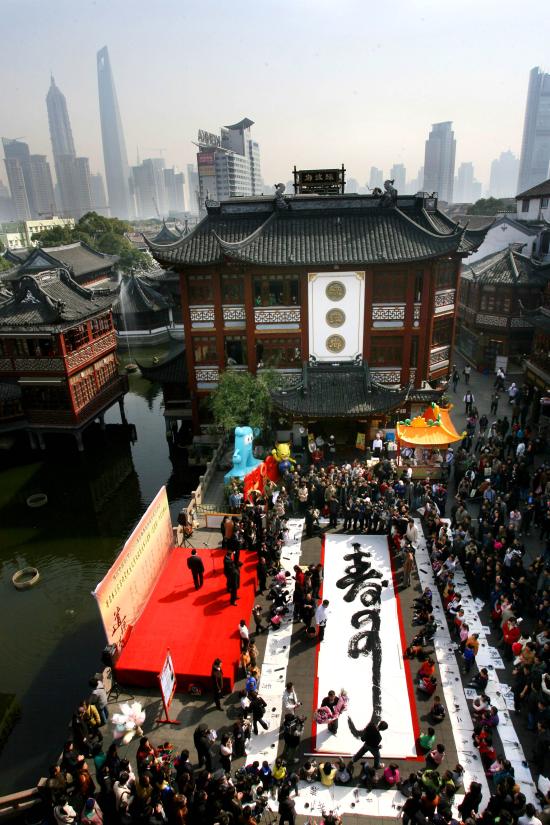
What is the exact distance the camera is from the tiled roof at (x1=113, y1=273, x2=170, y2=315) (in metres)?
71.0

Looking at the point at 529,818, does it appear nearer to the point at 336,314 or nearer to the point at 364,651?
the point at 364,651

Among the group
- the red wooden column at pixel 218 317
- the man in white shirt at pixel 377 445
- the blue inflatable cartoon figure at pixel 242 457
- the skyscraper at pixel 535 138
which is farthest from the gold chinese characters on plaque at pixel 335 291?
the skyscraper at pixel 535 138

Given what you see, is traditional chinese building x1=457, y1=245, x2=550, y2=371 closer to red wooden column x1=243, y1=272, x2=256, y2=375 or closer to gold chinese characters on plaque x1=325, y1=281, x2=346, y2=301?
gold chinese characters on plaque x1=325, y1=281, x2=346, y2=301

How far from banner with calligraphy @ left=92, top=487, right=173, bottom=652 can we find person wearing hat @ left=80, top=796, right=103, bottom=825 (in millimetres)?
4638

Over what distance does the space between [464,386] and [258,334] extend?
61.2 feet

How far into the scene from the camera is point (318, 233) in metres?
32.3

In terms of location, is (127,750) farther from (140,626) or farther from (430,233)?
(430,233)

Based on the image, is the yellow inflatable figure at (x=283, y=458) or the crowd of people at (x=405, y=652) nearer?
the crowd of people at (x=405, y=652)

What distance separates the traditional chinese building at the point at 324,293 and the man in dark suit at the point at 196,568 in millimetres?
12055

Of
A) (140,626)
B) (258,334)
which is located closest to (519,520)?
(140,626)

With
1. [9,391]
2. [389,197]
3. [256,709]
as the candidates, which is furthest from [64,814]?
[389,197]

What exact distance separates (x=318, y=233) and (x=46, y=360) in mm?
19495

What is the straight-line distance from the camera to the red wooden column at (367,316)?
3159 centimetres

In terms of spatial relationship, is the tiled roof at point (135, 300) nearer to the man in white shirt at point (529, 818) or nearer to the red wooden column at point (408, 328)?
the red wooden column at point (408, 328)
